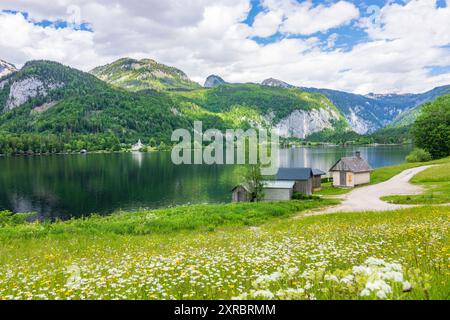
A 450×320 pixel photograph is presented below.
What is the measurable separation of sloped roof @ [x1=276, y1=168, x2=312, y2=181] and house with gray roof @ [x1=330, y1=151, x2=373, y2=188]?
10.5 metres

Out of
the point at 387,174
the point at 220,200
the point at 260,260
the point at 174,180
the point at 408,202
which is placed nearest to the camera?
the point at 260,260

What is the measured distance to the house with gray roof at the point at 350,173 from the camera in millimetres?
71688

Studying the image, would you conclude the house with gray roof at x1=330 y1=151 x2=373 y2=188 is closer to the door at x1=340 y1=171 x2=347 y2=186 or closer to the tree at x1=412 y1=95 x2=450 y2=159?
the door at x1=340 y1=171 x2=347 y2=186

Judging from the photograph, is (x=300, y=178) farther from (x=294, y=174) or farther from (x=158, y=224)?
(x=158, y=224)

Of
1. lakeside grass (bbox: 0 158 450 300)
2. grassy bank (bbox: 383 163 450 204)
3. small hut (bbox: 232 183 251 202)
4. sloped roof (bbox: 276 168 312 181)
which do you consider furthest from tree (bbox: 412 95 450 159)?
lakeside grass (bbox: 0 158 450 300)

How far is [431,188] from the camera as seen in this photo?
54438mm

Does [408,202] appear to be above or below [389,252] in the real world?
below

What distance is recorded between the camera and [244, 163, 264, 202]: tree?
54750mm

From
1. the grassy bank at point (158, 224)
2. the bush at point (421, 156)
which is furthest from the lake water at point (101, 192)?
the bush at point (421, 156)

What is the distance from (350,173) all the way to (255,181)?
27263mm

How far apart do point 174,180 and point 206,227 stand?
76.5 meters
